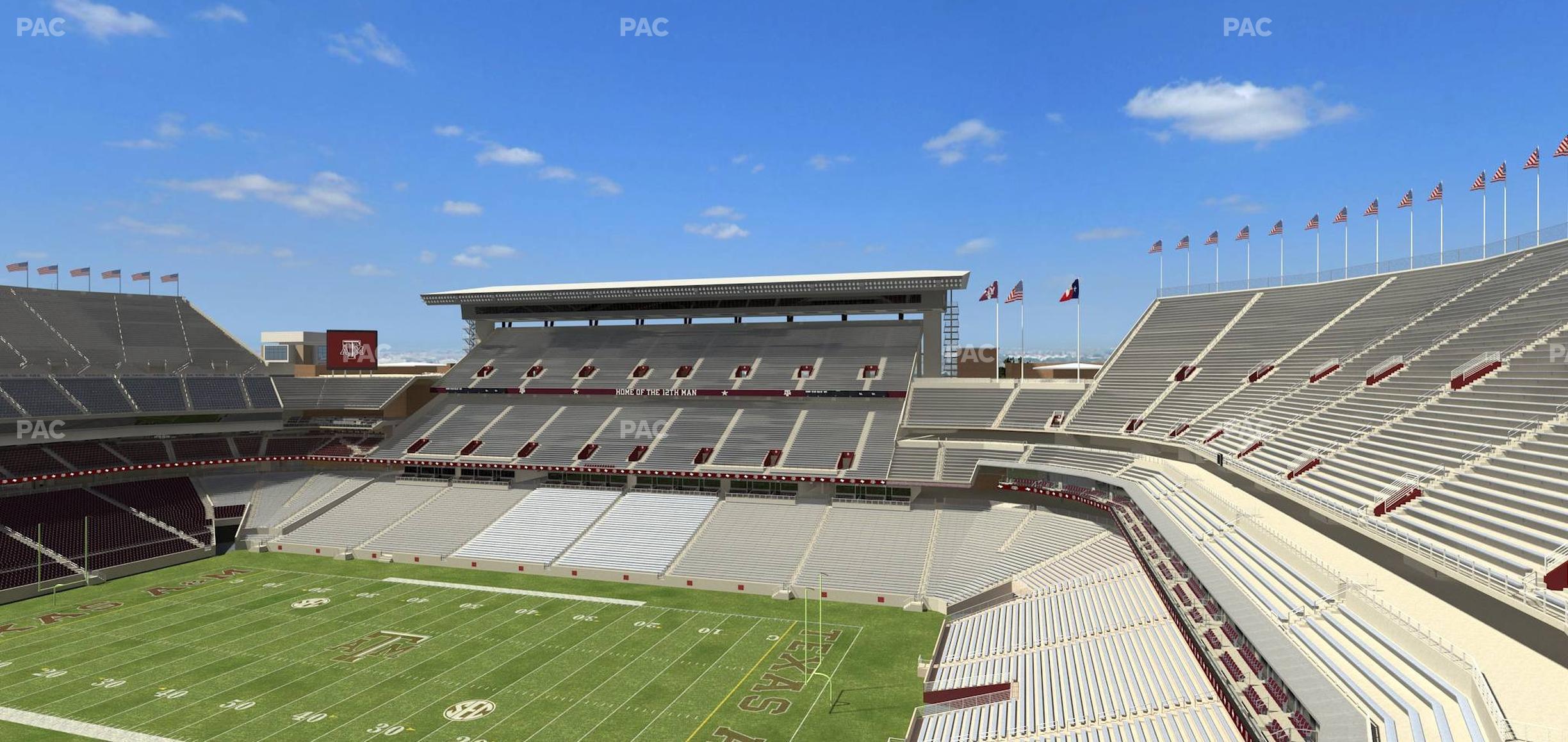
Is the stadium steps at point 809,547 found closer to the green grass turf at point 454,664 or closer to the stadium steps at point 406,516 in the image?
the green grass turf at point 454,664

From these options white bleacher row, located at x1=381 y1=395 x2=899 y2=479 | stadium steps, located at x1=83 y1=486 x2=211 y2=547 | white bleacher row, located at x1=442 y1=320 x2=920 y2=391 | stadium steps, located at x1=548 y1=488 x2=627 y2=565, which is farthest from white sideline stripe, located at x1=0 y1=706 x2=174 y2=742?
white bleacher row, located at x1=442 y1=320 x2=920 y2=391

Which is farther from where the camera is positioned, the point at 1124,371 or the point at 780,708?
the point at 1124,371

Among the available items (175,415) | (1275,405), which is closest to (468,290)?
(175,415)

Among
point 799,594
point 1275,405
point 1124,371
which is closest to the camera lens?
point 1275,405

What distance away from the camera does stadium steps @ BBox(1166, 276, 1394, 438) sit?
119ft

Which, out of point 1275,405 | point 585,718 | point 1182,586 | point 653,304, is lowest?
point 585,718

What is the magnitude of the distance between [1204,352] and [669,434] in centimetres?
3161

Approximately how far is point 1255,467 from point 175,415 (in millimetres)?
58064

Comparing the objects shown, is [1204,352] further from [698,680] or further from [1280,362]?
[698,680]

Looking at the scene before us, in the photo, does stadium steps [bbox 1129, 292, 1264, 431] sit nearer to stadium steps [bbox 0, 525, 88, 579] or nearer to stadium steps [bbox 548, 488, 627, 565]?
stadium steps [bbox 548, 488, 627, 565]

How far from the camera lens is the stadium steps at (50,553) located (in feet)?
122

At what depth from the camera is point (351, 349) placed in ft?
192

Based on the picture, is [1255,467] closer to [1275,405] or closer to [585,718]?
[1275,405]

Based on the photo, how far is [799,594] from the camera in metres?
35.2
